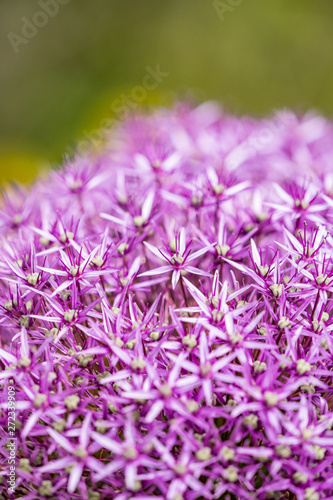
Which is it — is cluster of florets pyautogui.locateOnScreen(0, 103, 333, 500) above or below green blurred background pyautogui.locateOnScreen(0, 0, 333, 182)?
below

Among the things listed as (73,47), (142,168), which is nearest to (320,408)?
(142,168)

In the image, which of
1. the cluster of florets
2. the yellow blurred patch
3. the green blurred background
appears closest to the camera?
the cluster of florets

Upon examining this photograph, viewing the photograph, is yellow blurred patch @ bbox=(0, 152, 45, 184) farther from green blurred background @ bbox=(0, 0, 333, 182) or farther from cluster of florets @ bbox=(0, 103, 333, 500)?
cluster of florets @ bbox=(0, 103, 333, 500)

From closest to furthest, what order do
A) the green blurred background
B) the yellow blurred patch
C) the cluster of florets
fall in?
the cluster of florets → the yellow blurred patch → the green blurred background

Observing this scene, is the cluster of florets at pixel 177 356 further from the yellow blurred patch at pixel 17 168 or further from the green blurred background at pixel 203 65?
the green blurred background at pixel 203 65

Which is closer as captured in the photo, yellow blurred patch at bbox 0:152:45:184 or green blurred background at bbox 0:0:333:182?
yellow blurred patch at bbox 0:152:45:184

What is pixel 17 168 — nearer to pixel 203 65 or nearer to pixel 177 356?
pixel 203 65

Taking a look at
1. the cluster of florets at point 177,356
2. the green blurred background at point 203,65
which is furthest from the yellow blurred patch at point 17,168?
the cluster of florets at point 177,356

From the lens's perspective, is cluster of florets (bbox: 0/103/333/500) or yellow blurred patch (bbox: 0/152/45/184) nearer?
cluster of florets (bbox: 0/103/333/500)

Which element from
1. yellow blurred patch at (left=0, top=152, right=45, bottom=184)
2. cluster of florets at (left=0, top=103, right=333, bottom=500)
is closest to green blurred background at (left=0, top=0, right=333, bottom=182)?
yellow blurred patch at (left=0, top=152, right=45, bottom=184)
